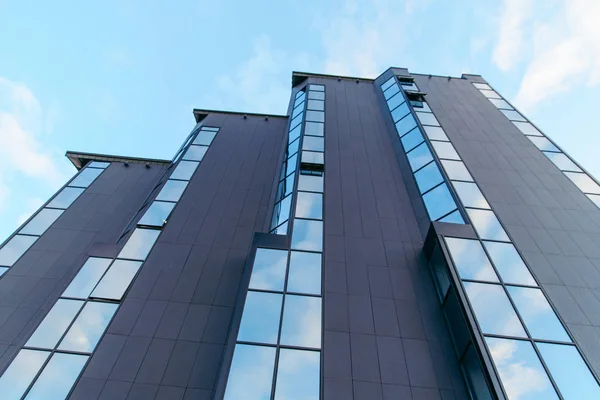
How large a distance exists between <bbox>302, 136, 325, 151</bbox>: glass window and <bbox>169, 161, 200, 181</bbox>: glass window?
696cm

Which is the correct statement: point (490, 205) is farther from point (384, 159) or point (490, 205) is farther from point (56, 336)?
point (56, 336)

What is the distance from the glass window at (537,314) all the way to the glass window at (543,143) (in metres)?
13.5

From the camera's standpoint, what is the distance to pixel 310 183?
18031 millimetres

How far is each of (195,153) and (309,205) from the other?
10.8 meters

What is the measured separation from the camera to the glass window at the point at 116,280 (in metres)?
13.5

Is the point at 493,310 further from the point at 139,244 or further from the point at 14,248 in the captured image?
the point at 14,248

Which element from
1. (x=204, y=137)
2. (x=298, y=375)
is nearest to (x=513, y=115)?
(x=204, y=137)

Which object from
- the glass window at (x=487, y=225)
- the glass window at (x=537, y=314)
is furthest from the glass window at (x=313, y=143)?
the glass window at (x=537, y=314)

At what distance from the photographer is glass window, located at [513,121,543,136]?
23.4 m

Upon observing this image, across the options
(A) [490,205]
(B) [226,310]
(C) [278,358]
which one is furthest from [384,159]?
(C) [278,358]

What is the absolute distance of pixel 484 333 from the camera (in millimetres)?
10516

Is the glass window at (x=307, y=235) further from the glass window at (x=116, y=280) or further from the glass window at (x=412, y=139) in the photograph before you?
the glass window at (x=412, y=139)

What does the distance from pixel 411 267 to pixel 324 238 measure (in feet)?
11.8

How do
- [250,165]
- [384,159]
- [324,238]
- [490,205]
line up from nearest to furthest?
[324,238] → [490,205] → [384,159] → [250,165]
